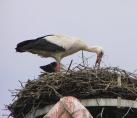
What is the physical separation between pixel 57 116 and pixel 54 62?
18.6 ft

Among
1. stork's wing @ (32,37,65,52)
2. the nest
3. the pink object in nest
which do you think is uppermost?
the pink object in nest

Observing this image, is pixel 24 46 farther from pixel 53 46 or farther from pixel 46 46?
pixel 53 46

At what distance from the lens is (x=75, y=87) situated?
31.5ft

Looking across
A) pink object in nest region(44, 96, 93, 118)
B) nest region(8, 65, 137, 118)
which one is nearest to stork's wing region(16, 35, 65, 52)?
nest region(8, 65, 137, 118)

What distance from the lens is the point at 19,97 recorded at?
394 inches

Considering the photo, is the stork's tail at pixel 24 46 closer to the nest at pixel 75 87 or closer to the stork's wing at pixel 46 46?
the stork's wing at pixel 46 46

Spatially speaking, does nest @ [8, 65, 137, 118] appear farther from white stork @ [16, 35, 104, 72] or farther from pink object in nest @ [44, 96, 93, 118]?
pink object in nest @ [44, 96, 93, 118]

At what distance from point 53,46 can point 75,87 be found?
255 centimetres

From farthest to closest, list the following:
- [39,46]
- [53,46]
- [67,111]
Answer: [53,46], [39,46], [67,111]

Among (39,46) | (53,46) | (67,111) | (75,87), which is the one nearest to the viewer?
(67,111)

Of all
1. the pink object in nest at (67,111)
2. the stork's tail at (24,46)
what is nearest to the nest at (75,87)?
the stork's tail at (24,46)

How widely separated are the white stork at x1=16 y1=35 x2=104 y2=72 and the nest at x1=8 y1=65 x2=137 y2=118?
64.6 inches

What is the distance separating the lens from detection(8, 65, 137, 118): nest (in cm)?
949

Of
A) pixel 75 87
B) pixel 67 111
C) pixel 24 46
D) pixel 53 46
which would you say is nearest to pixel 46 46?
pixel 53 46
